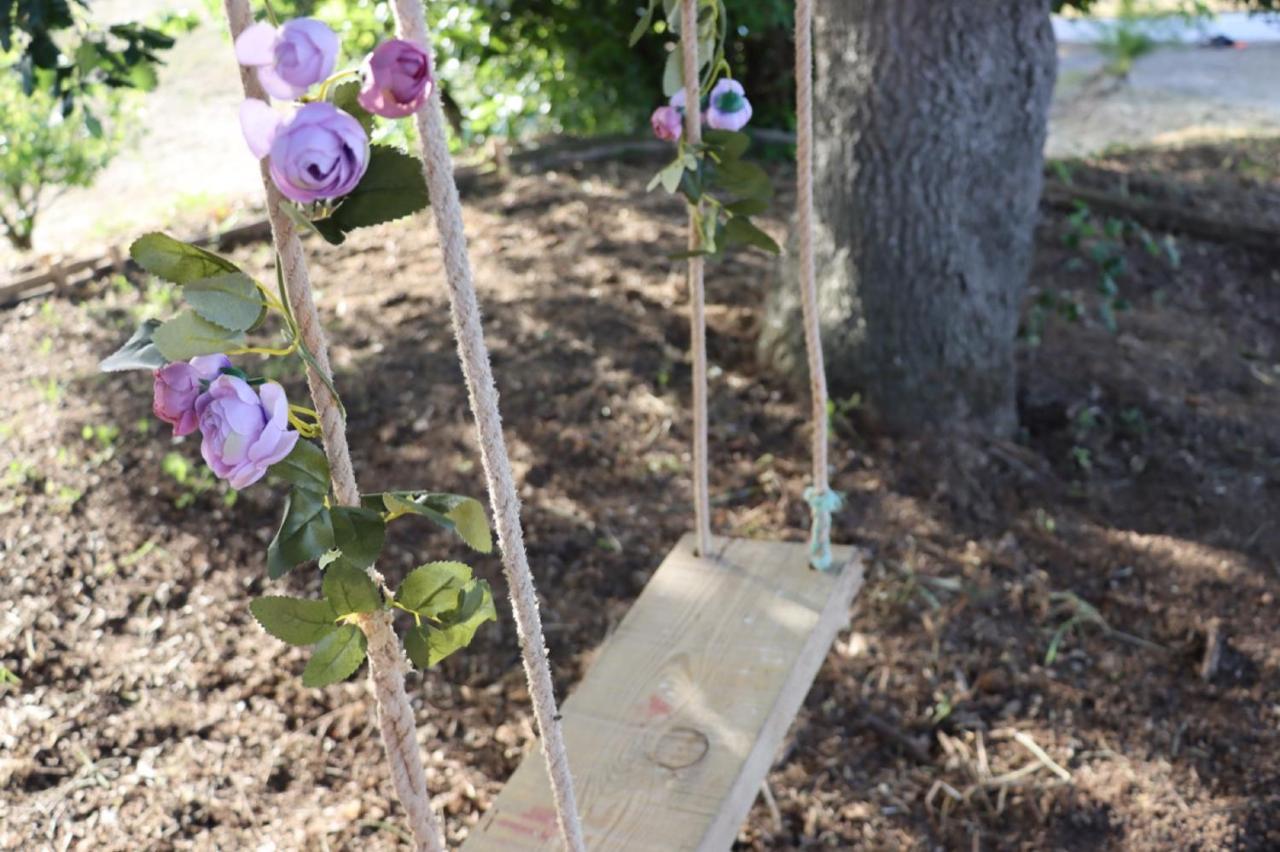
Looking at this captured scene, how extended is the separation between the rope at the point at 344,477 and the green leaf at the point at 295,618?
1.7 inches

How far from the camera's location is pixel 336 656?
89cm

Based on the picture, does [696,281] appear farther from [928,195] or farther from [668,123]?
[928,195]

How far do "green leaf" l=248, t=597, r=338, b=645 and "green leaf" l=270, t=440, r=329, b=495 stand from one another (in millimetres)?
94

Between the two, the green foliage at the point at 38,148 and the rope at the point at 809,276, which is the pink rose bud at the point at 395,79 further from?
the green foliage at the point at 38,148

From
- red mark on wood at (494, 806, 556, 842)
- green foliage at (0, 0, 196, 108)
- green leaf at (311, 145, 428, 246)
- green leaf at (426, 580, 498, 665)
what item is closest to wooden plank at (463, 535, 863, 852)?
red mark on wood at (494, 806, 556, 842)

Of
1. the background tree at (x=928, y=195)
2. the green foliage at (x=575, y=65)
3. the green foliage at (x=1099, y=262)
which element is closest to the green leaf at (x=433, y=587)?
the background tree at (x=928, y=195)

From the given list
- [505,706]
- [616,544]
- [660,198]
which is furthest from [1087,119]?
[505,706]

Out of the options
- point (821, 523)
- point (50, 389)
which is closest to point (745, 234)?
point (821, 523)

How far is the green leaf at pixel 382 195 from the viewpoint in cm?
77

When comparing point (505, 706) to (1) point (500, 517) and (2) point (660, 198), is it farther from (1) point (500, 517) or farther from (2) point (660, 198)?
(2) point (660, 198)

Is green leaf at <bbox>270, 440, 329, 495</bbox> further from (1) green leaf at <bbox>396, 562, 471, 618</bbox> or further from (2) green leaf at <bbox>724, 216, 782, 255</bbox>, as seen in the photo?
(2) green leaf at <bbox>724, 216, 782, 255</bbox>

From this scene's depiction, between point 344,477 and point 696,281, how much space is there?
705 millimetres

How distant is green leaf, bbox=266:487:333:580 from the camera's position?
2.63 ft

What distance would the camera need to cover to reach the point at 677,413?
9.37 feet
